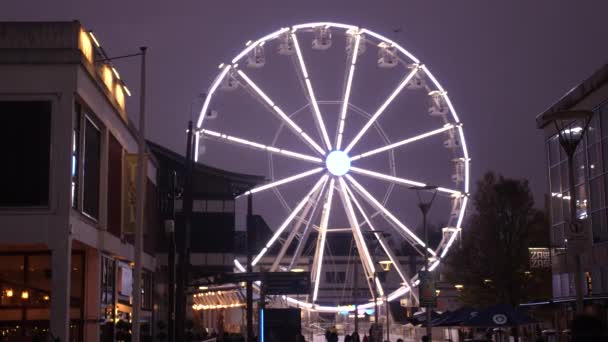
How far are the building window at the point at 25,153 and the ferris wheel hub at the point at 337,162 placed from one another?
23.9 m

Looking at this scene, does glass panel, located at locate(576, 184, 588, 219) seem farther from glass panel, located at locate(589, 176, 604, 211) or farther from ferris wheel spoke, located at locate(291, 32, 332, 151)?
ferris wheel spoke, located at locate(291, 32, 332, 151)

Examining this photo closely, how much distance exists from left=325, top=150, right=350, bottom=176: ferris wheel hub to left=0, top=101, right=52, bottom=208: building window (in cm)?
2386

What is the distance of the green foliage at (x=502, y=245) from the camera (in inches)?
2346

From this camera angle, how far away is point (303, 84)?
50.3m

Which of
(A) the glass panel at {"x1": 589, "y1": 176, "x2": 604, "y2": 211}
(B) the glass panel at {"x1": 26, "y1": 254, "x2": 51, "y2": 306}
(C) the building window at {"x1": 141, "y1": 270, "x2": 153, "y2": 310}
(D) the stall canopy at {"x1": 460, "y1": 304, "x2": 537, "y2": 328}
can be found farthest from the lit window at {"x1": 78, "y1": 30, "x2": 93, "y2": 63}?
(A) the glass panel at {"x1": 589, "y1": 176, "x2": 604, "y2": 211}

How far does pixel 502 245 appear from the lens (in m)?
60.2

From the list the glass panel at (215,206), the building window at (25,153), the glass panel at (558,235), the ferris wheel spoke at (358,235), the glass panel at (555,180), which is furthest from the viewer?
the glass panel at (215,206)

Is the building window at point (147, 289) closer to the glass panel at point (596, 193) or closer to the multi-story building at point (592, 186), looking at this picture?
the multi-story building at point (592, 186)

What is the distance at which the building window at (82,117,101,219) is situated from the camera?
30.2 meters

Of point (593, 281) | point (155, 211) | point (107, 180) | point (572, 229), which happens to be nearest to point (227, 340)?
point (155, 211)

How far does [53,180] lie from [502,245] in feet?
125

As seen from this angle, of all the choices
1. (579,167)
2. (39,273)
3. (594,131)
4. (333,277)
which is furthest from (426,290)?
(333,277)

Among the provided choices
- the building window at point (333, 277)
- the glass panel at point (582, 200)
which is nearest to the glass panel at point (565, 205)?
the glass panel at point (582, 200)

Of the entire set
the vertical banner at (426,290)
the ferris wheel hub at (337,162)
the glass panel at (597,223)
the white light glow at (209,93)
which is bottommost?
the vertical banner at (426,290)
